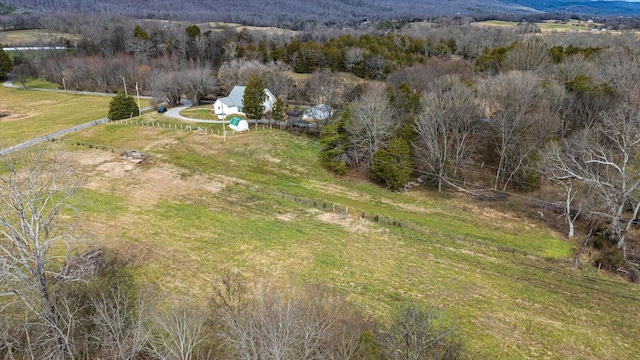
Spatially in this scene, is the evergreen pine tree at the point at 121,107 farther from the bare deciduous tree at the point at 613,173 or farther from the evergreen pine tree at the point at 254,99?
the bare deciduous tree at the point at 613,173

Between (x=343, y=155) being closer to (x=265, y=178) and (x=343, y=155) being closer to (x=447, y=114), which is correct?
(x=265, y=178)

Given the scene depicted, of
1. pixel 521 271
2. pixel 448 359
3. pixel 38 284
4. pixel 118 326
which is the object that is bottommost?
pixel 521 271

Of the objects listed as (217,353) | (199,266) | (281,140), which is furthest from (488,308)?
(281,140)

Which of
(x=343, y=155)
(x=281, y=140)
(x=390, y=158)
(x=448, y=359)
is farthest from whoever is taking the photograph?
(x=281, y=140)

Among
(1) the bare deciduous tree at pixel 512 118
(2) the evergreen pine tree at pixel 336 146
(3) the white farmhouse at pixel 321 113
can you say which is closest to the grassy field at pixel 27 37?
(3) the white farmhouse at pixel 321 113

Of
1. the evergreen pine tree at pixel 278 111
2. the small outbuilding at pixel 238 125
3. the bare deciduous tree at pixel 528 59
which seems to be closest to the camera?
the small outbuilding at pixel 238 125

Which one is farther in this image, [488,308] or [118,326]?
[488,308]

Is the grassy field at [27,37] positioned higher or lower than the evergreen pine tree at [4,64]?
higher
